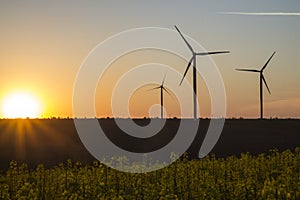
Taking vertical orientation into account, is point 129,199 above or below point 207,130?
below

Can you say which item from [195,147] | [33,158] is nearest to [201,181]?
[33,158]

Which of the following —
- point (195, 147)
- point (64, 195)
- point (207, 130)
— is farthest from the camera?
point (207, 130)

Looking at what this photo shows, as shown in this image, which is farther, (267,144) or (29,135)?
(29,135)

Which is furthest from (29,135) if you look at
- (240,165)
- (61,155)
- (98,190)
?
(98,190)

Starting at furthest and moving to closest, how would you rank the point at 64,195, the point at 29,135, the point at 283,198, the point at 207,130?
the point at 207,130 < the point at 29,135 < the point at 64,195 < the point at 283,198

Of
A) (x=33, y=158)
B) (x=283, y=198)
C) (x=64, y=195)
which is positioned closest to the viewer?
(x=283, y=198)

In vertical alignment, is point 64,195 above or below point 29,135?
Result: below

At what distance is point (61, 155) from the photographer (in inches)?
1976

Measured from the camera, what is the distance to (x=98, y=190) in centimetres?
2214

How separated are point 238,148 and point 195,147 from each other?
4.11 metres

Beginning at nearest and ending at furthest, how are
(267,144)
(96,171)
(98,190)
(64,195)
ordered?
(64,195) → (98,190) → (96,171) → (267,144)

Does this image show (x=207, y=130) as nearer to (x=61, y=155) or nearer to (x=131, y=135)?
(x=131, y=135)

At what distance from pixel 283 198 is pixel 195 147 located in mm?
38385

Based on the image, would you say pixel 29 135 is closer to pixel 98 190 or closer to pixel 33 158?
pixel 33 158
